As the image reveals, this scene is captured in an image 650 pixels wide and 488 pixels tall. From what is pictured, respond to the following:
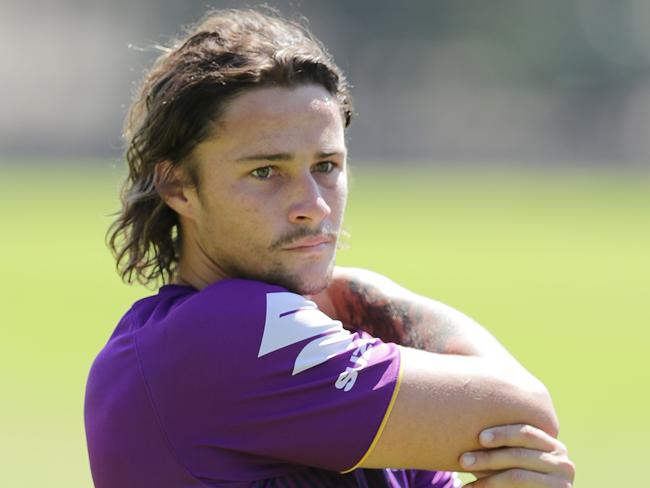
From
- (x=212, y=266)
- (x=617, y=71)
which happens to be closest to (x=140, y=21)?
(x=617, y=71)

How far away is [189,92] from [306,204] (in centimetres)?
48

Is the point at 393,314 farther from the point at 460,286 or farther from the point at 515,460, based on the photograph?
the point at 460,286

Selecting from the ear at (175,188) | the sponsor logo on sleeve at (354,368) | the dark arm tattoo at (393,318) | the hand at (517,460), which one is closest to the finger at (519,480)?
the hand at (517,460)

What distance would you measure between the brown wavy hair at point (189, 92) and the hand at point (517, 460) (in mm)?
1145

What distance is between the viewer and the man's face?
341 cm

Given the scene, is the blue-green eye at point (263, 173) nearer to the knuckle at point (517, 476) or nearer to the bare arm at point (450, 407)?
the bare arm at point (450, 407)

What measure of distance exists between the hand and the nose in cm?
77

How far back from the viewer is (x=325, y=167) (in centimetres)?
354

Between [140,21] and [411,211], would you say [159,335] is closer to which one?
[411,211]

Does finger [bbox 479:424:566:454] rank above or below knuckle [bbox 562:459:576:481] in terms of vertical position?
above

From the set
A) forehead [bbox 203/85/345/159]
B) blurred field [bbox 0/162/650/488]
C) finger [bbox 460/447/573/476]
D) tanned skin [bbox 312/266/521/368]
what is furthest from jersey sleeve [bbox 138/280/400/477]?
blurred field [bbox 0/162/650/488]

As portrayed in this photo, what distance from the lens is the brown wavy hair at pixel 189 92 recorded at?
3.45m

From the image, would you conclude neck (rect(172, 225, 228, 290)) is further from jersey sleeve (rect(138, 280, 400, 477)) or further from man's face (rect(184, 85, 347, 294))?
jersey sleeve (rect(138, 280, 400, 477))

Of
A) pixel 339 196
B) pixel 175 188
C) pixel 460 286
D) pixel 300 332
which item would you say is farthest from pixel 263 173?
pixel 460 286
